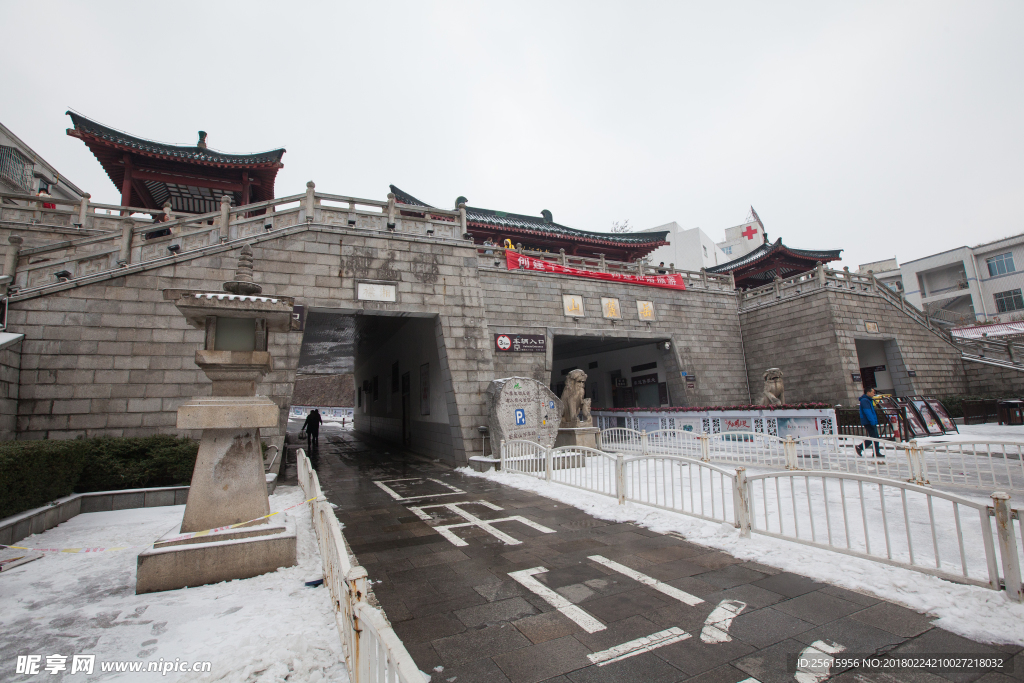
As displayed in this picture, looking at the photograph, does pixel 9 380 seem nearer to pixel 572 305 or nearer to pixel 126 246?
pixel 126 246

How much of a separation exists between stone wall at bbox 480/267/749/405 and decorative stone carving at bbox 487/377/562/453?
10.3 ft

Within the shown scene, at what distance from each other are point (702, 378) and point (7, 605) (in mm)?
21387

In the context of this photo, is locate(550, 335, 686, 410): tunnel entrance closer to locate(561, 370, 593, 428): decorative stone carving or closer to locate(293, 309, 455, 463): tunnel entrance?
locate(561, 370, 593, 428): decorative stone carving

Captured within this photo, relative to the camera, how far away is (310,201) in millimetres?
12711

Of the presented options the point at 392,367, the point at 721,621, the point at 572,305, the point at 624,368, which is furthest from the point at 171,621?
the point at 624,368

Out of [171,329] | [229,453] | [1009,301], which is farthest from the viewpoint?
[1009,301]

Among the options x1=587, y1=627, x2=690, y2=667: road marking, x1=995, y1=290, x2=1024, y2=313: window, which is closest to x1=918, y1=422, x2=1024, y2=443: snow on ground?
x1=587, y1=627, x2=690, y2=667: road marking

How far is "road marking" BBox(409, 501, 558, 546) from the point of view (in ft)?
18.8

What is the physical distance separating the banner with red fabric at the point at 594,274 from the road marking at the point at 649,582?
538 inches

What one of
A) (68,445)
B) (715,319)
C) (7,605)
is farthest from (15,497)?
(715,319)

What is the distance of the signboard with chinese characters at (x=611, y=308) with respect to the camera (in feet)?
62.4

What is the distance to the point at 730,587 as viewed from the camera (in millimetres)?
4066

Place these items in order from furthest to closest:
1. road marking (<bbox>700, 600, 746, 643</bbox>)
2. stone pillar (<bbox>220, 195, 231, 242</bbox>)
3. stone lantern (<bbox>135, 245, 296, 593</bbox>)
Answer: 1. stone pillar (<bbox>220, 195, 231, 242</bbox>)
2. stone lantern (<bbox>135, 245, 296, 593</bbox>)
3. road marking (<bbox>700, 600, 746, 643</bbox>)

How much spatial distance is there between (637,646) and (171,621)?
12.1ft
